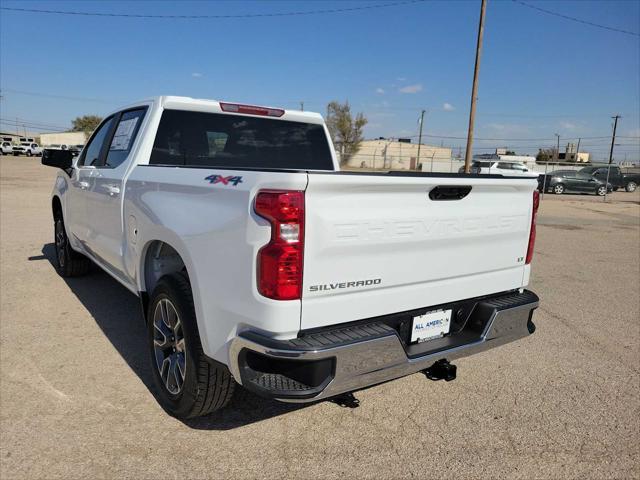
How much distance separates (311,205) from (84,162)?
3.99 metres

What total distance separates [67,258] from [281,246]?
16.0ft

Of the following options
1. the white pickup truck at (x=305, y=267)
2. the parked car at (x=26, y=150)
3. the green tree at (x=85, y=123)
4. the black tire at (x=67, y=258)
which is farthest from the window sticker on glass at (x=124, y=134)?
the green tree at (x=85, y=123)

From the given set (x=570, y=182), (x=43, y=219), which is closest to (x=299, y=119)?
(x=43, y=219)

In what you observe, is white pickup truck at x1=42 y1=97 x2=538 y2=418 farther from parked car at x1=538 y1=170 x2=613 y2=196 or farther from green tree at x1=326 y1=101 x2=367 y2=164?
green tree at x1=326 y1=101 x2=367 y2=164

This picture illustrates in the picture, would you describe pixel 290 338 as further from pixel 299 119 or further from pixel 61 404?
pixel 299 119

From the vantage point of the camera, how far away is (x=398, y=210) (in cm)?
255

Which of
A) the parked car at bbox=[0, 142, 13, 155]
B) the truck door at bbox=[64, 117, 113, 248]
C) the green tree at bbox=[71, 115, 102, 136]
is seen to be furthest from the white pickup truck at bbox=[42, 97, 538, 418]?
the green tree at bbox=[71, 115, 102, 136]

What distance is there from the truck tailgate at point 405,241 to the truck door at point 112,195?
211 centimetres

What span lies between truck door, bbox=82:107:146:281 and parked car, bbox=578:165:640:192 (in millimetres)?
30513

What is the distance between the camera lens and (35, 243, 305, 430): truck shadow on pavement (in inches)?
124

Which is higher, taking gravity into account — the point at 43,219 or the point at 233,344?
the point at 233,344

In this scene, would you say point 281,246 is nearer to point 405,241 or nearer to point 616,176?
point 405,241

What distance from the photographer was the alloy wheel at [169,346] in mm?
3002

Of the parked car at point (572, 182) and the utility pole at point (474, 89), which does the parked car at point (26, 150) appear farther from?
the parked car at point (572, 182)
